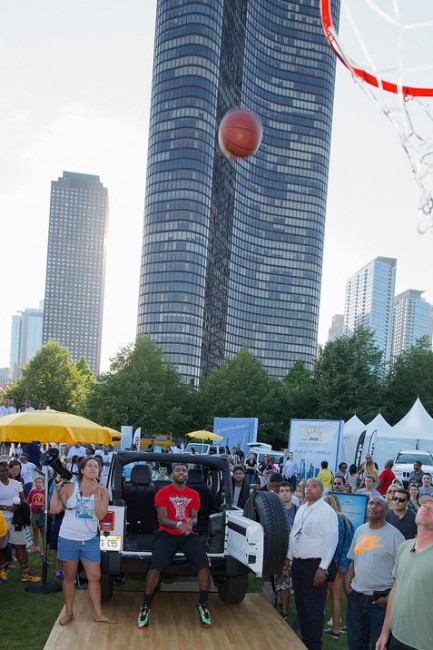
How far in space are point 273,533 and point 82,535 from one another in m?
1.95

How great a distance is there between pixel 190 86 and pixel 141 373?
2958 inches

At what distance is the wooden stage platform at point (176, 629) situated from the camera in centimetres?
607

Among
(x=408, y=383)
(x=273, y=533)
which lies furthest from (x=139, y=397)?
(x=273, y=533)

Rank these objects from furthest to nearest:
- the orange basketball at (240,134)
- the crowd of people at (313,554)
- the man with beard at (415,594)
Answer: the orange basketball at (240,134), the crowd of people at (313,554), the man with beard at (415,594)

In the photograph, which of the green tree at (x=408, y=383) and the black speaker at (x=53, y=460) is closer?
the black speaker at (x=53, y=460)

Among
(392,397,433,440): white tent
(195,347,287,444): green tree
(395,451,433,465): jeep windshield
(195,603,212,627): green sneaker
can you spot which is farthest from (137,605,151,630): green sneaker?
(195,347,287,444): green tree

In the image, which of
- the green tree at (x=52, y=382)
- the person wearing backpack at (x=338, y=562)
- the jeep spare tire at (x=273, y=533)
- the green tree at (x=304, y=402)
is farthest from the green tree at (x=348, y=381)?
the jeep spare tire at (x=273, y=533)

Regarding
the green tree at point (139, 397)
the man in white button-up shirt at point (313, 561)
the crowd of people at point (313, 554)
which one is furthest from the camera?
the green tree at point (139, 397)

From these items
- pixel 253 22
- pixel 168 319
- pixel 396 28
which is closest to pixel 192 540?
pixel 396 28

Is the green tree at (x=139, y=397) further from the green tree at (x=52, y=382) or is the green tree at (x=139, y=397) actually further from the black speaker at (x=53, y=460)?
the black speaker at (x=53, y=460)

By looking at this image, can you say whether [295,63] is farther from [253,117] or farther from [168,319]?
[253,117]

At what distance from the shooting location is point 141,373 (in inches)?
2328

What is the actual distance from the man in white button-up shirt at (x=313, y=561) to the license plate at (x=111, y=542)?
1882 millimetres

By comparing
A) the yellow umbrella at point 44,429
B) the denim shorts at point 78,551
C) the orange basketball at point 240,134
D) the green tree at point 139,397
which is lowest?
the green tree at point 139,397
